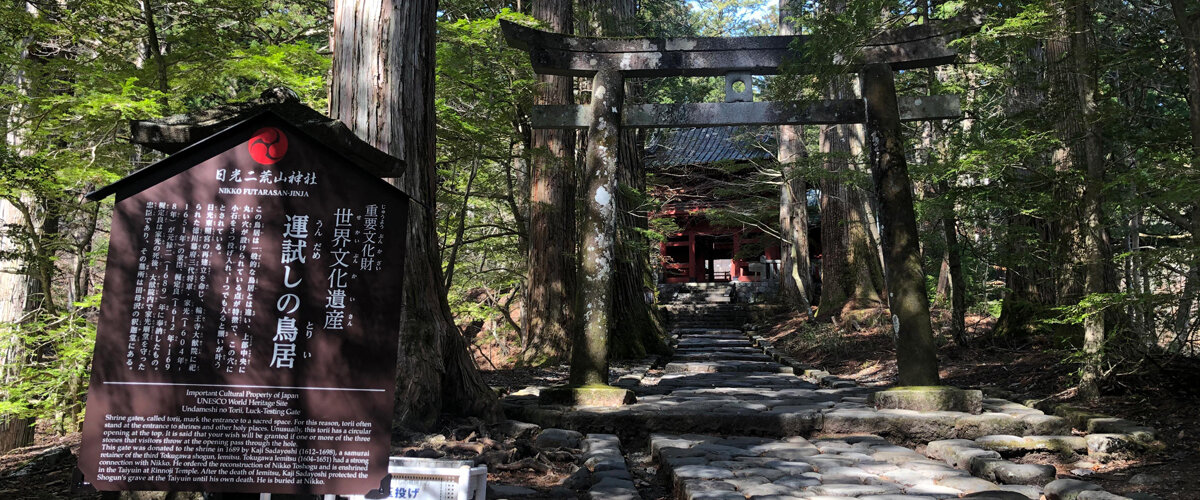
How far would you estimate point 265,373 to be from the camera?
257 cm

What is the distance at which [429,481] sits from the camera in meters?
2.88

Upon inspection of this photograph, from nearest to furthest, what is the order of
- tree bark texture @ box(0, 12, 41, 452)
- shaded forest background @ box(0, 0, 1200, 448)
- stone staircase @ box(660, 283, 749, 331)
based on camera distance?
shaded forest background @ box(0, 0, 1200, 448) < tree bark texture @ box(0, 12, 41, 452) < stone staircase @ box(660, 283, 749, 331)

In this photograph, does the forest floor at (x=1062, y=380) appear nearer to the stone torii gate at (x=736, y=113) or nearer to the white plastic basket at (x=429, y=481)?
the stone torii gate at (x=736, y=113)

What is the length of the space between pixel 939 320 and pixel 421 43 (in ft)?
38.4

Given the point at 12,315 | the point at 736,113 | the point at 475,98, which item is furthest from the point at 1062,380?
the point at 12,315

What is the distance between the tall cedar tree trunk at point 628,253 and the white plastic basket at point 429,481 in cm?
784

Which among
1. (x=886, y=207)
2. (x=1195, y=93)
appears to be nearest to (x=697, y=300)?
(x=886, y=207)

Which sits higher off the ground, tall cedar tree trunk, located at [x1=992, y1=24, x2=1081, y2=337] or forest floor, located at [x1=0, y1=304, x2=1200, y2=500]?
tall cedar tree trunk, located at [x1=992, y1=24, x2=1081, y2=337]

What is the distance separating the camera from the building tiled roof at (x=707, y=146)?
2127cm

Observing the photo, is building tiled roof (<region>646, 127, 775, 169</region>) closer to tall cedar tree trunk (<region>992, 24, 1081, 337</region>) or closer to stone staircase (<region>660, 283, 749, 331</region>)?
stone staircase (<region>660, 283, 749, 331</region>)

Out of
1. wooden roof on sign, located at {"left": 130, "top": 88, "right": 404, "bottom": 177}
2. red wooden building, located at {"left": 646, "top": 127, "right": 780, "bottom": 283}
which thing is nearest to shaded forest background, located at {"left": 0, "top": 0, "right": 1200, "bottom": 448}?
wooden roof on sign, located at {"left": 130, "top": 88, "right": 404, "bottom": 177}

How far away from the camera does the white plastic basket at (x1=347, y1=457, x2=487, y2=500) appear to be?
9.29 feet

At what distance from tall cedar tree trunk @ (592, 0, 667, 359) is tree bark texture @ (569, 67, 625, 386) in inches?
148

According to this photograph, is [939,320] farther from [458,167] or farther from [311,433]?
[311,433]
